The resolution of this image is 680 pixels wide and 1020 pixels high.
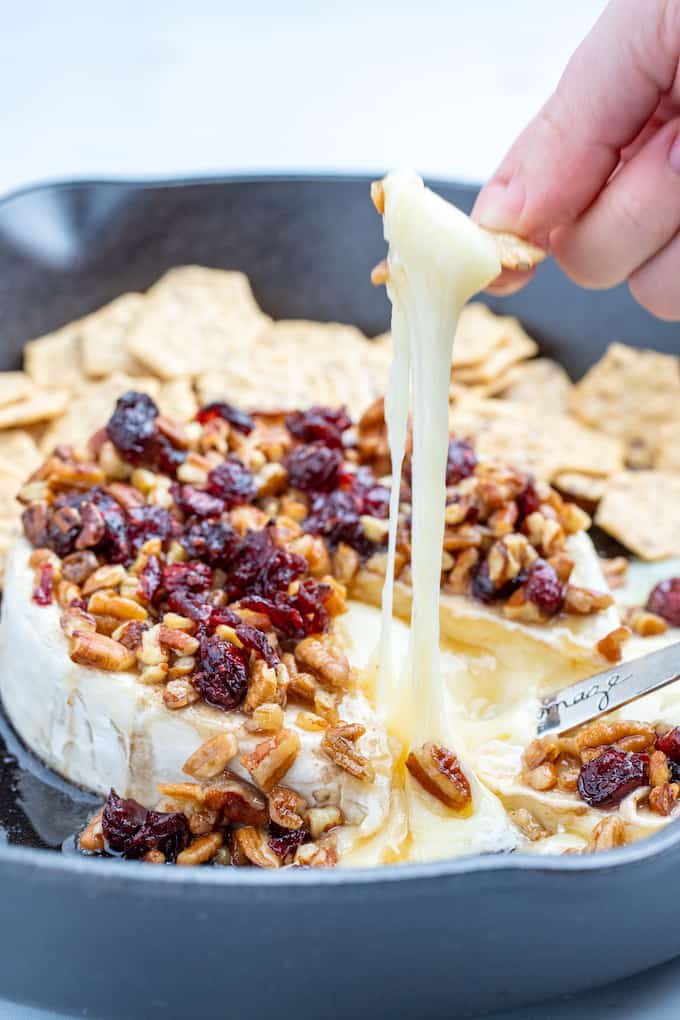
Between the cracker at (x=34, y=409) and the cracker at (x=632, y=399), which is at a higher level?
the cracker at (x=632, y=399)

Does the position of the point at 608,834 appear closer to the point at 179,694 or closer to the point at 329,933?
the point at 329,933

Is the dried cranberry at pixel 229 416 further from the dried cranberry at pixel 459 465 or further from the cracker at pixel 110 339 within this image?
the cracker at pixel 110 339

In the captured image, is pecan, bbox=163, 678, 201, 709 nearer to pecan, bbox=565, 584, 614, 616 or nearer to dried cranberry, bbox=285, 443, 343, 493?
dried cranberry, bbox=285, 443, 343, 493

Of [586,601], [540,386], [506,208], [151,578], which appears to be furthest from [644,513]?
[151,578]

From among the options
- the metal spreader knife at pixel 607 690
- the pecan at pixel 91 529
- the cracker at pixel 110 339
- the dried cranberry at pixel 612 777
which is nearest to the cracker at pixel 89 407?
the cracker at pixel 110 339

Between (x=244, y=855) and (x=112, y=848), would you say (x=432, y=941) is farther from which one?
(x=112, y=848)

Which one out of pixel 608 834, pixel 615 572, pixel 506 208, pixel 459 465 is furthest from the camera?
pixel 615 572

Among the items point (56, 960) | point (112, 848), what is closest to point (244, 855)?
point (112, 848)
